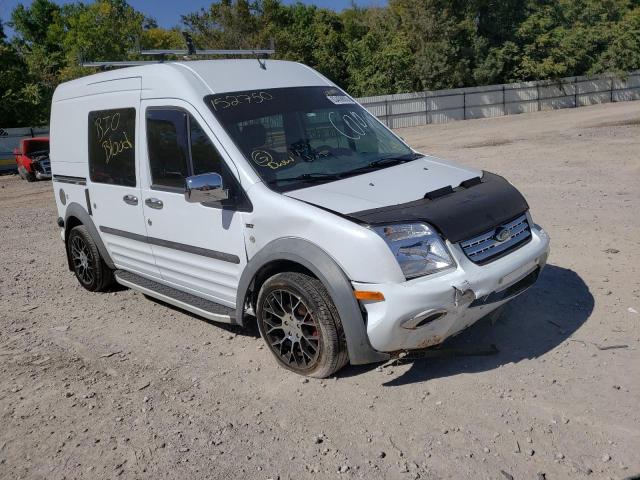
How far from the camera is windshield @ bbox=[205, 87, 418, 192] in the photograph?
418 centimetres

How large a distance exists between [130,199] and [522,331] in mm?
3393

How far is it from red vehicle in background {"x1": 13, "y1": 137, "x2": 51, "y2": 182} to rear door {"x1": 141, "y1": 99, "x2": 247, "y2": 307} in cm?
1683

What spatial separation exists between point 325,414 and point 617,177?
27.1 feet

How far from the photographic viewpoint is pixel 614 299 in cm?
487

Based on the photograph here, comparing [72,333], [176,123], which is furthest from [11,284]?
[176,123]

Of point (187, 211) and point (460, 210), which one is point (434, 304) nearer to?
point (460, 210)

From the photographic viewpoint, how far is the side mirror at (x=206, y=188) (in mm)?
3916

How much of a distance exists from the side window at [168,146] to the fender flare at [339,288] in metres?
1.25

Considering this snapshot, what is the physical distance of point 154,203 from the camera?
15.7 ft

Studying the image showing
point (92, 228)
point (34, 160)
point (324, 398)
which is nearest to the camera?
point (324, 398)

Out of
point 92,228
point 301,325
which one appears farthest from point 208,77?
point 92,228

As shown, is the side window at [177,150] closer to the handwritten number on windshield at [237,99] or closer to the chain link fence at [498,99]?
the handwritten number on windshield at [237,99]

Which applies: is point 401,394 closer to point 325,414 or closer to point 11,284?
point 325,414

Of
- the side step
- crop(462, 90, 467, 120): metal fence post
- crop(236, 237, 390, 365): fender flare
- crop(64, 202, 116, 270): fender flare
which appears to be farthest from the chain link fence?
crop(236, 237, 390, 365): fender flare
